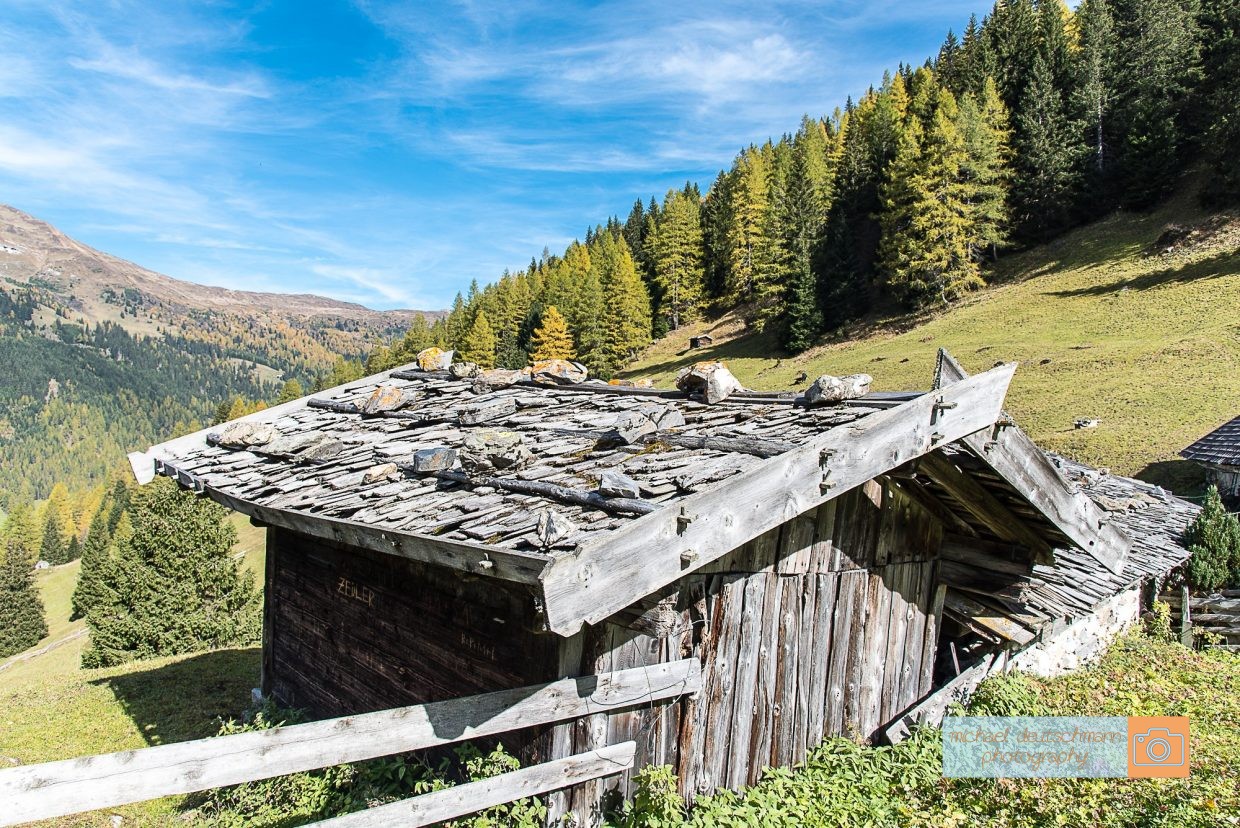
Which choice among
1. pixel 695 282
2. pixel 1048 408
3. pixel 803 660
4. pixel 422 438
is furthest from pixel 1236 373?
pixel 695 282

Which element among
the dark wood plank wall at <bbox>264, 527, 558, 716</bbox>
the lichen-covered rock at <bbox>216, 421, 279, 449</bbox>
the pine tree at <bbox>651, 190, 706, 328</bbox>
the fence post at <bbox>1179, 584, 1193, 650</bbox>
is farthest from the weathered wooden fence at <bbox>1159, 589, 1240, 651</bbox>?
the pine tree at <bbox>651, 190, 706, 328</bbox>

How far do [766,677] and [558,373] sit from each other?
4.64 m

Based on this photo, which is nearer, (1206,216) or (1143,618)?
(1143,618)

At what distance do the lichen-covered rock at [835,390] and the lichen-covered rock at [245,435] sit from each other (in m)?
6.53

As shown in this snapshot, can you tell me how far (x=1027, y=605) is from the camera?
7562mm

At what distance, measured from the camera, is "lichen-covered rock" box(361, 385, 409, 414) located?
28.9 feet

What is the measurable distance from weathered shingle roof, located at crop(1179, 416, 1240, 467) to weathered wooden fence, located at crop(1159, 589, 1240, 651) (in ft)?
19.9

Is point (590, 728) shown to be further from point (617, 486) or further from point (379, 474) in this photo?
point (379, 474)

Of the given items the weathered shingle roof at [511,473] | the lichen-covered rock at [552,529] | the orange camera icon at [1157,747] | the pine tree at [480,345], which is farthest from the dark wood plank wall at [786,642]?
the pine tree at [480,345]

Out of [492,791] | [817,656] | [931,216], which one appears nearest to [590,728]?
[492,791]

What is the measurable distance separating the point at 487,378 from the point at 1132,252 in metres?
44.9

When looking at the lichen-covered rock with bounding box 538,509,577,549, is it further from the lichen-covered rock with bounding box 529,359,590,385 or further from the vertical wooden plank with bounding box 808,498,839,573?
the lichen-covered rock with bounding box 529,359,590,385

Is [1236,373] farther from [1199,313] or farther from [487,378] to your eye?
[487,378]

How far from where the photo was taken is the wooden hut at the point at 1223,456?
18531 mm
